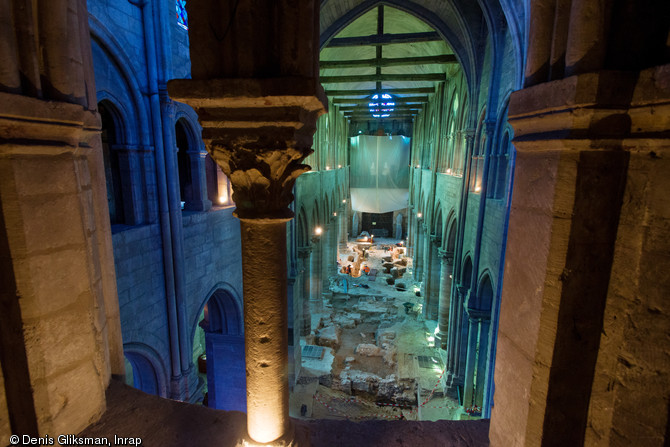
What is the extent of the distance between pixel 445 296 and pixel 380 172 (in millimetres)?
15260

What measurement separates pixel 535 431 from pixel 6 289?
10.3 feet

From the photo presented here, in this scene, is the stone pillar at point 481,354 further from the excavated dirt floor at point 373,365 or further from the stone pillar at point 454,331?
the stone pillar at point 454,331

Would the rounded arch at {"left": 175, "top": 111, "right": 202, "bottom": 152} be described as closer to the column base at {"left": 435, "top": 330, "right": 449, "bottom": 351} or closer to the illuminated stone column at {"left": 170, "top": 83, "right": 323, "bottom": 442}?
the illuminated stone column at {"left": 170, "top": 83, "right": 323, "bottom": 442}

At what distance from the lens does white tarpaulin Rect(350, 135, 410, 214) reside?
25.1 meters

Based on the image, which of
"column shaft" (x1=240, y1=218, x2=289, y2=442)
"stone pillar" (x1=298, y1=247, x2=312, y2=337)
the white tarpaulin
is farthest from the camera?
the white tarpaulin

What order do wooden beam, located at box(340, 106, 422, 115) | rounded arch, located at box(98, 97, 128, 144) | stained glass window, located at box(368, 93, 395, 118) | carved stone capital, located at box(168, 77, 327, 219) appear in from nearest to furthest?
carved stone capital, located at box(168, 77, 327, 219), rounded arch, located at box(98, 97, 128, 144), stained glass window, located at box(368, 93, 395, 118), wooden beam, located at box(340, 106, 422, 115)

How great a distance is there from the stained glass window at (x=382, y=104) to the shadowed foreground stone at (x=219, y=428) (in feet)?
49.4

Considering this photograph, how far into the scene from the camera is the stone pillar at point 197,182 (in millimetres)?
6875

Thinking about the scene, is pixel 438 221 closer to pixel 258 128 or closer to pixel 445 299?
pixel 445 299

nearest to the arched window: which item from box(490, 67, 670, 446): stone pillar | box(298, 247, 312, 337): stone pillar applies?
box(490, 67, 670, 446): stone pillar

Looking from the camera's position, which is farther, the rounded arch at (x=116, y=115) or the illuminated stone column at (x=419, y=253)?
the illuminated stone column at (x=419, y=253)

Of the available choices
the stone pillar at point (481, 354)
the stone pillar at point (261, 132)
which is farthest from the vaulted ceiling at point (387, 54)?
the stone pillar at point (261, 132)

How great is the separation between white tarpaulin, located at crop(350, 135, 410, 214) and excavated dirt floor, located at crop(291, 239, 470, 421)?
34.9ft

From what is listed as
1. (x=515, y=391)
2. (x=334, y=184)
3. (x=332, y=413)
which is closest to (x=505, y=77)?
(x=515, y=391)
